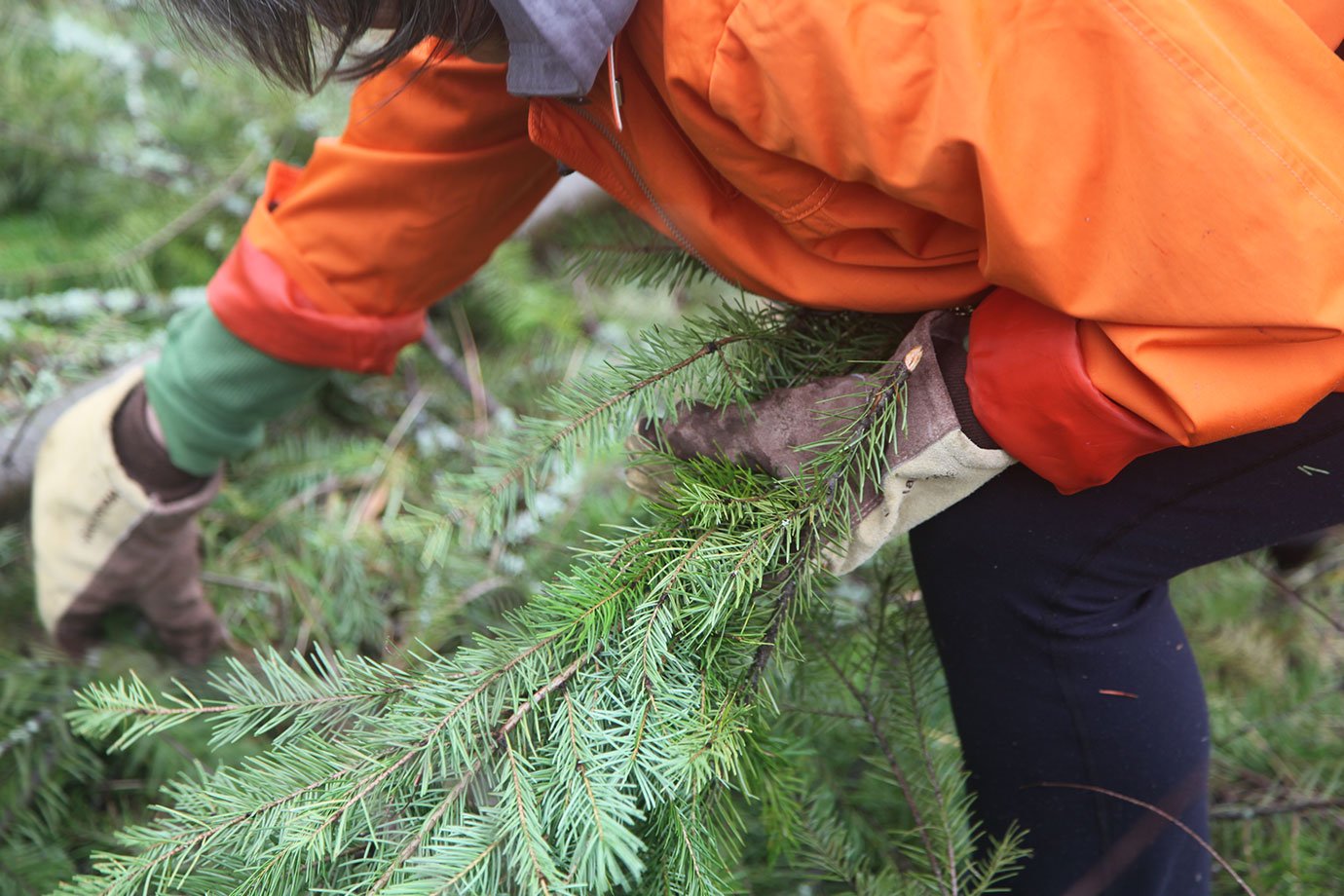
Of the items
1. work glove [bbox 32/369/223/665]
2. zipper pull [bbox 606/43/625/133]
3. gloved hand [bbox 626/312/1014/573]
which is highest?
zipper pull [bbox 606/43/625/133]

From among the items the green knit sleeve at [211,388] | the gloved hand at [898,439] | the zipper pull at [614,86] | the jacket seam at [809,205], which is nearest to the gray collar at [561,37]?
the zipper pull at [614,86]

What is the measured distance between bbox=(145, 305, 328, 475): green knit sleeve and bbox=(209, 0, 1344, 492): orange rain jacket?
582mm

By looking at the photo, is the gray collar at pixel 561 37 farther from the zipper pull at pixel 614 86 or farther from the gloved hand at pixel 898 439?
the gloved hand at pixel 898 439

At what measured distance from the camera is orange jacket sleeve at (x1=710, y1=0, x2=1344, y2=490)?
62cm

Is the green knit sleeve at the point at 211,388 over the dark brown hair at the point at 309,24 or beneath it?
beneath

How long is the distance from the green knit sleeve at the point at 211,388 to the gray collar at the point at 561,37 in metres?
0.62

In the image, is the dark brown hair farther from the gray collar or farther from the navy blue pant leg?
the navy blue pant leg

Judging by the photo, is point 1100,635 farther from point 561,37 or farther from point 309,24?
point 309,24

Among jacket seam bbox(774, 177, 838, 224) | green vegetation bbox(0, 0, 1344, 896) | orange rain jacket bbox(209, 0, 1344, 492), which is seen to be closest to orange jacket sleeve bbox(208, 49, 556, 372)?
green vegetation bbox(0, 0, 1344, 896)

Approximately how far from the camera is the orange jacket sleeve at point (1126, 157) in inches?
24.5

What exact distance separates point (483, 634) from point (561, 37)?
733 mm

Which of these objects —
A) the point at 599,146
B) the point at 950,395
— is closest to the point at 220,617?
the point at 599,146

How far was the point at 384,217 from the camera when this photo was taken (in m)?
1.09

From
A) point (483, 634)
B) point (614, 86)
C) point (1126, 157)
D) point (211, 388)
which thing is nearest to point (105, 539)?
point (211, 388)
